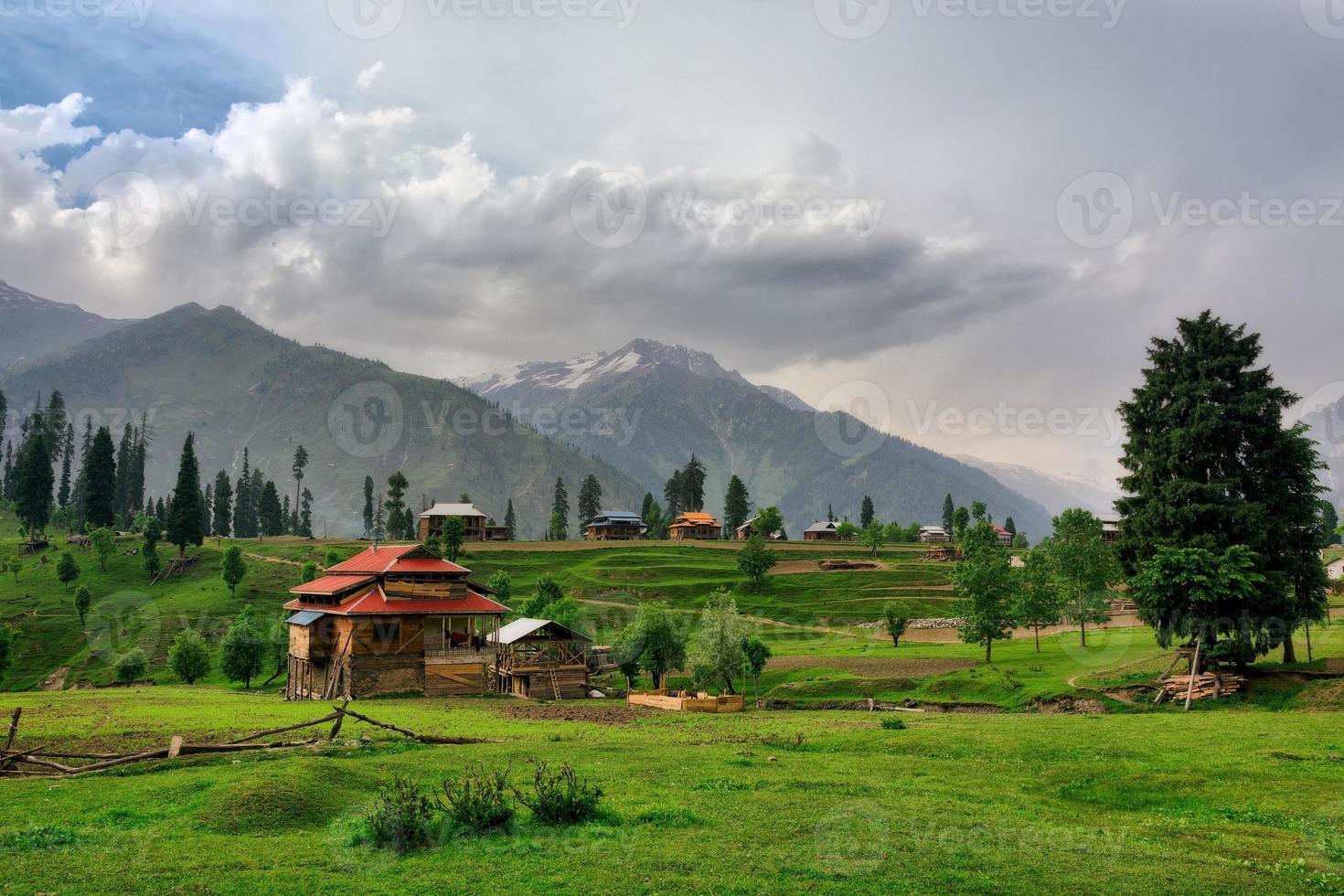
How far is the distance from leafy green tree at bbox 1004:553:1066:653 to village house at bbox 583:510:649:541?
114434 mm

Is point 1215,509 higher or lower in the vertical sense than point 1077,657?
higher

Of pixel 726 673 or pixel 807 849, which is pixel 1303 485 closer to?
pixel 726 673

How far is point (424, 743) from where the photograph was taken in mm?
31609

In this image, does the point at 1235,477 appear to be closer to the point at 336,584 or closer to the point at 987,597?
the point at 987,597

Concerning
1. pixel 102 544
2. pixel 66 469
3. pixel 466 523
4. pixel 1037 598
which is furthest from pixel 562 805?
pixel 66 469

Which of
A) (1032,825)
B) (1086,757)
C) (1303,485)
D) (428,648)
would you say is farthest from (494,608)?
(1303,485)

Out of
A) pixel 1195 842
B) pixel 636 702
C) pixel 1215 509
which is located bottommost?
pixel 636 702

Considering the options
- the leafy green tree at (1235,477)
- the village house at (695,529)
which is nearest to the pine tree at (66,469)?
the village house at (695,529)

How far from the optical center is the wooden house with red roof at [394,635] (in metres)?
59.8

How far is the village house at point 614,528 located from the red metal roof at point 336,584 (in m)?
111

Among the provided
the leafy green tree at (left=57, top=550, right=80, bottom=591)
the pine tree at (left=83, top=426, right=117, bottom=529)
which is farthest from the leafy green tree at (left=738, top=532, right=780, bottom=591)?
the pine tree at (left=83, top=426, right=117, bottom=529)

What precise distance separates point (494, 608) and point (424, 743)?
32821 millimetres

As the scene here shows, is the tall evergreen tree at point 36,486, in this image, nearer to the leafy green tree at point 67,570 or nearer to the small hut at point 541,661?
the leafy green tree at point 67,570

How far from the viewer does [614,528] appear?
186m
